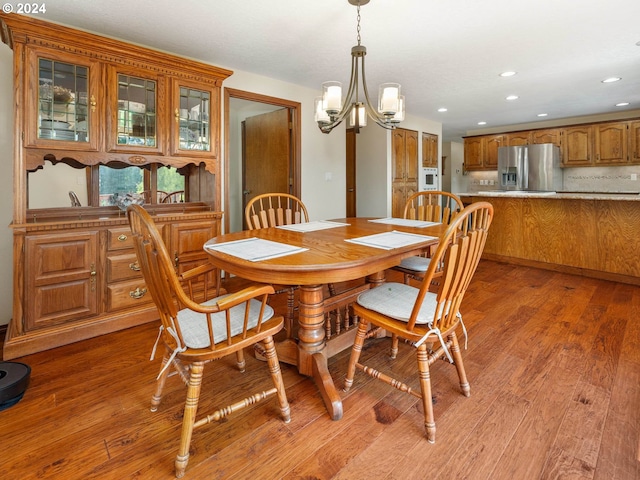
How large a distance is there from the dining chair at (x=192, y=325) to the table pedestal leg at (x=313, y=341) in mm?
222

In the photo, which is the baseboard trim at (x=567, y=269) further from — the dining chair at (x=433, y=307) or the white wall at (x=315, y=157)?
the dining chair at (x=433, y=307)

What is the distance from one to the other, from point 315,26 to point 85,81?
1620 mm

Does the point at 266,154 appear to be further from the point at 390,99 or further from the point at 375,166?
the point at 390,99

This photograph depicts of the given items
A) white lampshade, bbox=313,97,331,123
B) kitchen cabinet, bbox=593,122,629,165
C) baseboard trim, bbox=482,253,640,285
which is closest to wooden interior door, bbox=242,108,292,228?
white lampshade, bbox=313,97,331,123

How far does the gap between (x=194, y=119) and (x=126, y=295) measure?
4.81ft

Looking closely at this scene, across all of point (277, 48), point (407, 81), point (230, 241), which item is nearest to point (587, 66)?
point (407, 81)

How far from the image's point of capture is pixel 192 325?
4.58 ft

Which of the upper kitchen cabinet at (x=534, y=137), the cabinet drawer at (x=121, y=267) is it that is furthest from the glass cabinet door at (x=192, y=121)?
the upper kitchen cabinet at (x=534, y=137)

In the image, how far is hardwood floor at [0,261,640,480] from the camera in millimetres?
1258

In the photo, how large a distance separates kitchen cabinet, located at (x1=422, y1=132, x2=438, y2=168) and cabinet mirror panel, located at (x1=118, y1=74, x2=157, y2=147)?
494cm

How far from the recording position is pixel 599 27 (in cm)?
264

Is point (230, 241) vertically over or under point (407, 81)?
under

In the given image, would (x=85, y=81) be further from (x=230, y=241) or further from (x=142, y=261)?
(x=142, y=261)

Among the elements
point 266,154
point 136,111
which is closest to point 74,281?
point 136,111
